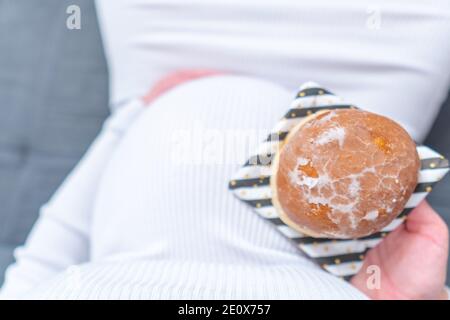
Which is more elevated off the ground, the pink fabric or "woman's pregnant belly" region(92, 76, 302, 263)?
the pink fabric

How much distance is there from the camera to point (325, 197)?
1.53 ft

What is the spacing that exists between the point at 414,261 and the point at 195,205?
0.28 metres

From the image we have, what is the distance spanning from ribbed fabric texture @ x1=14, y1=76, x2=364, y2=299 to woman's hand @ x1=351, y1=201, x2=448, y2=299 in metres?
0.08

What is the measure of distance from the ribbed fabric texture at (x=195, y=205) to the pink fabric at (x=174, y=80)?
0.30 feet

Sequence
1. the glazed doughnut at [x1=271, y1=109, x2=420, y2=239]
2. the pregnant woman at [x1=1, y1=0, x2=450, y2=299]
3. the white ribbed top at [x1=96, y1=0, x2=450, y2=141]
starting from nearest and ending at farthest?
the glazed doughnut at [x1=271, y1=109, x2=420, y2=239], the pregnant woman at [x1=1, y1=0, x2=450, y2=299], the white ribbed top at [x1=96, y1=0, x2=450, y2=141]

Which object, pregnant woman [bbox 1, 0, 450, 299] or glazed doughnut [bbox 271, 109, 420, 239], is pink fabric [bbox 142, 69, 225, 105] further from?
glazed doughnut [bbox 271, 109, 420, 239]

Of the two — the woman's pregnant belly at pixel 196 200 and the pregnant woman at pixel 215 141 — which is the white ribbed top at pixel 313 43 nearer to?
the pregnant woman at pixel 215 141

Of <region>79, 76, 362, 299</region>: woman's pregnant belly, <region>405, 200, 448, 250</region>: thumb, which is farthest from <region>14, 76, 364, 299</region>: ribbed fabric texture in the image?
<region>405, 200, 448, 250</region>: thumb

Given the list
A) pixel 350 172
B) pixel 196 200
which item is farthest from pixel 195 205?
pixel 350 172

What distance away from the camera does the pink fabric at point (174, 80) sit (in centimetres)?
79

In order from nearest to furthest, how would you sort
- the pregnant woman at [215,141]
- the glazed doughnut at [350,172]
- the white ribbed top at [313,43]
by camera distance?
1. the glazed doughnut at [350,172]
2. the pregnant woman at [215,141]
3. the white ribbed top at [313,43]

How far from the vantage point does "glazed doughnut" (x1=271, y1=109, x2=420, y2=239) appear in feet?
1.50

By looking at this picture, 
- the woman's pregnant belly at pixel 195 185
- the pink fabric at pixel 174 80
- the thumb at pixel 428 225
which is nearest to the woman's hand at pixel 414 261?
the thumb at pixel 428 225

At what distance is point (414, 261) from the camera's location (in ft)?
1.93
